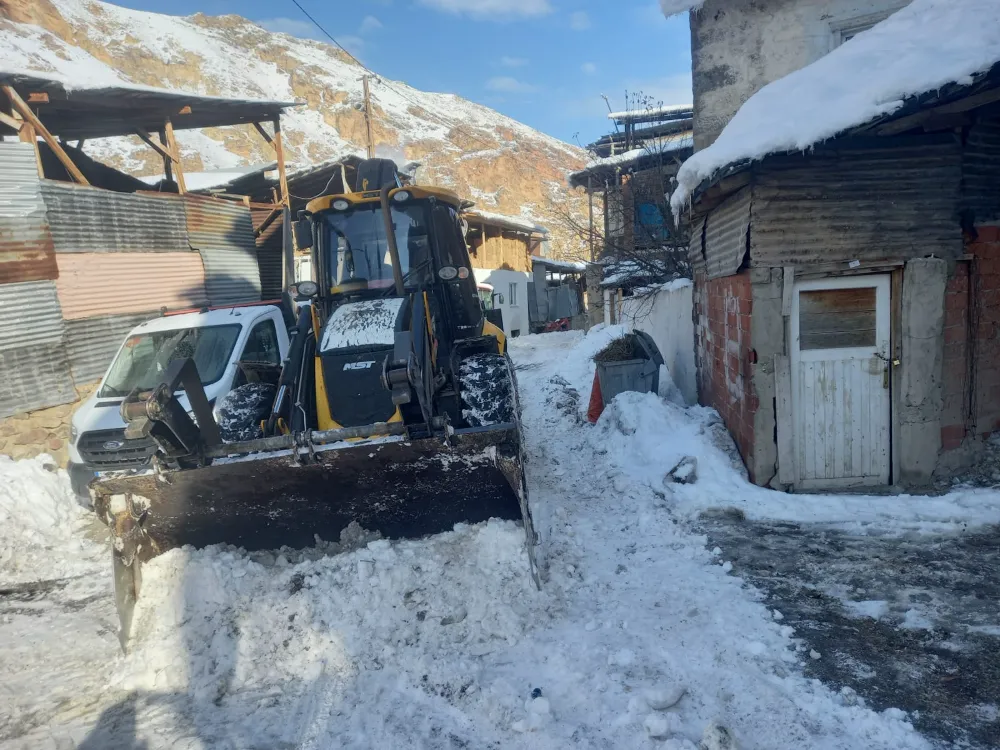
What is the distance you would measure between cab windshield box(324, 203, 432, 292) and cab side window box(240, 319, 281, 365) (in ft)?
7.54

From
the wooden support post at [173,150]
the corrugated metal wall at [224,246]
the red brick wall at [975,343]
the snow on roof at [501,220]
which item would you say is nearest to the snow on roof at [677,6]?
the red brick wall at [975,343]

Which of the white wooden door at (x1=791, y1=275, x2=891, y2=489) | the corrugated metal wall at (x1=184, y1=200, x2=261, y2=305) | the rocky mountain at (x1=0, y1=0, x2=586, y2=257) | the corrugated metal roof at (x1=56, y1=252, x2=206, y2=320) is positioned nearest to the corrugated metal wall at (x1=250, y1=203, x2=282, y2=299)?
the corrugated metal wall at (x1=184, y1=200, x2=261, y2=305)

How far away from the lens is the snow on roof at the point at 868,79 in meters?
4.96

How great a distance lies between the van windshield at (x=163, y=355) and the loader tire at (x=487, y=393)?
344 centimetres

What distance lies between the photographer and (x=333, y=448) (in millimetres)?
4234

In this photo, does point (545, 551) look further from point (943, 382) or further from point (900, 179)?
point (900, 179)

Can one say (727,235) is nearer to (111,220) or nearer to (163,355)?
(163,355)

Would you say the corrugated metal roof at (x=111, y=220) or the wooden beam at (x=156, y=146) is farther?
the wooden beam at (x=156, y=146)

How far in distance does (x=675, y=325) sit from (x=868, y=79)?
18.4 feet

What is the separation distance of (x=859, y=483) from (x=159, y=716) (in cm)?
634

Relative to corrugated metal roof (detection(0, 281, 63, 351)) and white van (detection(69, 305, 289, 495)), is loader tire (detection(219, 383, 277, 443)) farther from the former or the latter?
corrugated metal roof (detection(0, 281, 63, 351))

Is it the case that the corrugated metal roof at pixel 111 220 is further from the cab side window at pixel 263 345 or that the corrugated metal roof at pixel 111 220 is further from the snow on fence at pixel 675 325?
the snow on fence at pixel 675 325

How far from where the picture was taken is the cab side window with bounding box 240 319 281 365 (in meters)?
7.77

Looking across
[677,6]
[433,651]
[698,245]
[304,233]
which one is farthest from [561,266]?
[433,651]
